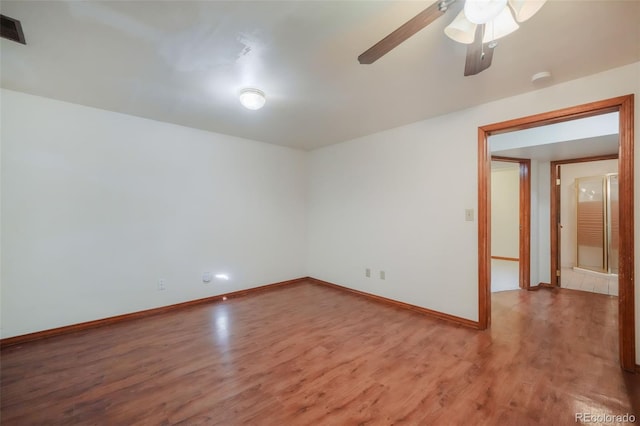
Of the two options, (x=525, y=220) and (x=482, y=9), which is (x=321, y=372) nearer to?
(x=482, y=9)

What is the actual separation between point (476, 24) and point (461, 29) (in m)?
0.07

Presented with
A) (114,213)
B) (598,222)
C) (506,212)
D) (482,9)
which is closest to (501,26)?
(482,9)

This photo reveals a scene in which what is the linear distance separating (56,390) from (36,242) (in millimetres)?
1552

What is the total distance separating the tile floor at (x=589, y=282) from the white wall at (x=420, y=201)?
24.1 inches

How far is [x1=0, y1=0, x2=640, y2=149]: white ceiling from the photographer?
57.7 inches

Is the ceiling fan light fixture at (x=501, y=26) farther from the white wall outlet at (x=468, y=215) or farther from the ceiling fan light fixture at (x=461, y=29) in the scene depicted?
the white wall outlet at (x=468, y=215)

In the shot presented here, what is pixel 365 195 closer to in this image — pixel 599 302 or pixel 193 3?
pixel 193 3

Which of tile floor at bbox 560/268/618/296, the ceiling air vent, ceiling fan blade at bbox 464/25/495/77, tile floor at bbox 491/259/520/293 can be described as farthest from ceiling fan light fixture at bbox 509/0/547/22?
tile floor at bbox 560/268/618/296

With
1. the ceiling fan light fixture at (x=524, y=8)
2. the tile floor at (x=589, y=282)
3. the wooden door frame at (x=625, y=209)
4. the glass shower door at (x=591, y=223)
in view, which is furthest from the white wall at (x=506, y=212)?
the ceiling fan light fixture at (x=524, y=8)

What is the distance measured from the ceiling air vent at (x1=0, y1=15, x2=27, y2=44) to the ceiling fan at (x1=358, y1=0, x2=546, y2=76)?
2104 millimetres

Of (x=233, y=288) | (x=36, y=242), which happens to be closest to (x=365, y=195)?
(x=233, y=288)

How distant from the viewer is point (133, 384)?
6.19 ft

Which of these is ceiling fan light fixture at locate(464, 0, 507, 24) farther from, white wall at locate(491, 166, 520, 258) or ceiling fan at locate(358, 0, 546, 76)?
white wall at locate(491, 166, 520, 258)

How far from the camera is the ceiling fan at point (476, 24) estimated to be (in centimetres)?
111
